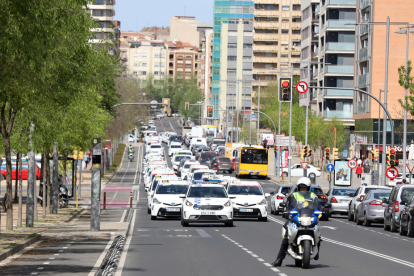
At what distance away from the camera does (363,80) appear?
84938 mm

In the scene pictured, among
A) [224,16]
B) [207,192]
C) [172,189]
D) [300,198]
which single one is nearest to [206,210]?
[207,192]

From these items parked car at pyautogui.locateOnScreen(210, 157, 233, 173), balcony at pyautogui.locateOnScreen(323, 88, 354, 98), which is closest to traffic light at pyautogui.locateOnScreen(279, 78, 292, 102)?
parked car at pyautogui.locateOnScreen(210, 157, 233, 173)

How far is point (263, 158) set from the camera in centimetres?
7775

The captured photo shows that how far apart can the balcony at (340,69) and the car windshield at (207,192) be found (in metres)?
78.5

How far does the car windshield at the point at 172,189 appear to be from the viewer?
118 feet

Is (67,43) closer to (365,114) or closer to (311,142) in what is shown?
(365,114)

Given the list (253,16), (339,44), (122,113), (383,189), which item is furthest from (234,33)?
(383,189)

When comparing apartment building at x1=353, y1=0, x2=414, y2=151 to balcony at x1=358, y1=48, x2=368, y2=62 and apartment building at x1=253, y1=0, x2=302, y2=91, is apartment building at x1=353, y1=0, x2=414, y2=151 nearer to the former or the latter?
balcony at x1=358, y1=48, x2=368, y2=62

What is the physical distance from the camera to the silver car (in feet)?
112

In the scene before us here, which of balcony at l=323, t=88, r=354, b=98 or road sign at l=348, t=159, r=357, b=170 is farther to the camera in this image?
balcony at l=323, t=88, r=354, b=98

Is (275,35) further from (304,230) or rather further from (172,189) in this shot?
(304,230)

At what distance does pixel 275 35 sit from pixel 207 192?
137882 mm

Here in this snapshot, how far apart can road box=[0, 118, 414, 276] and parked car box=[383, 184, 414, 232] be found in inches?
22.7

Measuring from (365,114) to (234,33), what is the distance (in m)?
96.2
